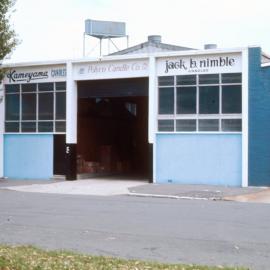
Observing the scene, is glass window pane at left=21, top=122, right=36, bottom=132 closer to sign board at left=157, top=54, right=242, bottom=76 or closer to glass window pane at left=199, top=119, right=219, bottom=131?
sign board at left=157, top=54, right=242, bottom=76

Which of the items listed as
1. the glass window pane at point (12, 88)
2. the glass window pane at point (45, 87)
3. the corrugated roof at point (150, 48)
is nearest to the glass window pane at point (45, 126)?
the glass window pane at point (45, 87)

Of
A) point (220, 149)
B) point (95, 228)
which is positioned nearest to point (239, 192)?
point (220, 149)

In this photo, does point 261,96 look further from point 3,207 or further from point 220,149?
point 3,207

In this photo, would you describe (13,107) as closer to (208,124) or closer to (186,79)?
(186,79)

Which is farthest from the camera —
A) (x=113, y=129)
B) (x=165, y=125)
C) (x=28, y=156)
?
(x=113, y=129)

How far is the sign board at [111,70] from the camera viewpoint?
28.6 m

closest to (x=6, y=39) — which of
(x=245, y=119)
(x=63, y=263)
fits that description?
(x=245, y=119)

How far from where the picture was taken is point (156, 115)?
2828cm

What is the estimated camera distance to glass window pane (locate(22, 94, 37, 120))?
104 ft

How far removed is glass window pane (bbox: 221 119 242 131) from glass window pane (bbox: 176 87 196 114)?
4.82 feet

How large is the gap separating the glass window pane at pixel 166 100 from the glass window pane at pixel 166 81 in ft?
0.71

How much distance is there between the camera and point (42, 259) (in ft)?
28.6

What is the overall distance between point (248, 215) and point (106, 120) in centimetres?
2061

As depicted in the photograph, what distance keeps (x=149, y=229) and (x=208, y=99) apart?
558 inches
